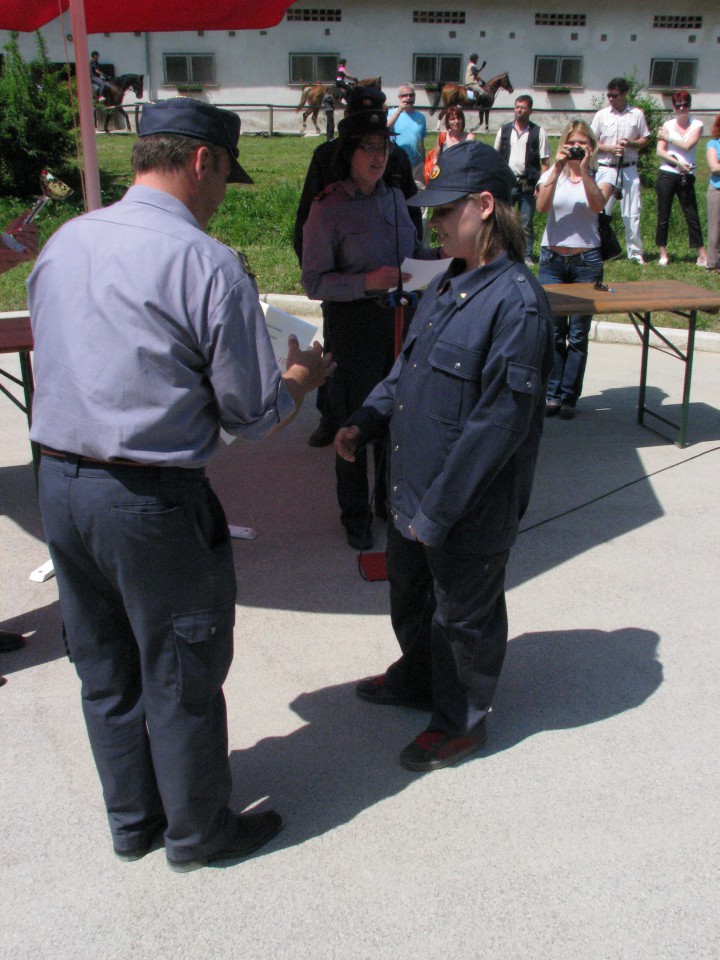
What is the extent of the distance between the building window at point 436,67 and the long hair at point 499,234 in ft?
101

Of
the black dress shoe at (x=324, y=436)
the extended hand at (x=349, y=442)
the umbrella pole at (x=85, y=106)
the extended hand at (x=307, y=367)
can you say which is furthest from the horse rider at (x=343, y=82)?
the extended hand at (x=307, y=367)

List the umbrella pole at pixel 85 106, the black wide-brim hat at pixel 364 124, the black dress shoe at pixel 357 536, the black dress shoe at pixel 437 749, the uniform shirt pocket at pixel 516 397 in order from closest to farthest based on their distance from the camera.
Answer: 1. the uniform shirt pocket at pixel 516 397
2. the black dress shoe at pixel 437 749
3. the umbrella pole at pixel 85 106
4. the black wide-brim hat at pixel 364 124
5. the black dress shoe at pixel 357 536

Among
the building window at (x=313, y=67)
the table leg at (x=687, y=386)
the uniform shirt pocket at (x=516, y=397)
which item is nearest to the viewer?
the uniform shirt pocket at (x=516, y=397)

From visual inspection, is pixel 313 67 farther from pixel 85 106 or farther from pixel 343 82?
pixel 85 106

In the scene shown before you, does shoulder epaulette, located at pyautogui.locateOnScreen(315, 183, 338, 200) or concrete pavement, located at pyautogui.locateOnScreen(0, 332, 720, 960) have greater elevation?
shoulder epaulette, located at pyautogui.locateOnScreen(315, 183, 338, 200)

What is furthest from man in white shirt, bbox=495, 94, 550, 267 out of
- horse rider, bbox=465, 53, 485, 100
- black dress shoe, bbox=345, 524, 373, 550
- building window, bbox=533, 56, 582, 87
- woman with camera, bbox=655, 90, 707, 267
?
building window, bbox=533, 56, 582, 87

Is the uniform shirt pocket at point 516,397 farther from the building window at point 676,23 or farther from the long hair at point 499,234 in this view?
the building window at point 676,23

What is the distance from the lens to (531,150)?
1091 cm

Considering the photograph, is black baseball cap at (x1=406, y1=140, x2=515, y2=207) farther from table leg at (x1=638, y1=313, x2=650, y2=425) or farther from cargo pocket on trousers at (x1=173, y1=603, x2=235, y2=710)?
table leg at (x1=638, y1=313, x2=650, y2=425)

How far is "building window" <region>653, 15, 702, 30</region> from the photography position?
3091 centimetres

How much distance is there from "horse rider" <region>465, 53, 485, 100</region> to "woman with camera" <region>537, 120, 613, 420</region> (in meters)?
21.5

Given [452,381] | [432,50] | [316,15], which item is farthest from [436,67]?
[452,381]

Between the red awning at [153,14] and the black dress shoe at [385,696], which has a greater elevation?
the red awning at [153,14]

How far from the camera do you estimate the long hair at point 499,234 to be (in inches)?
102
